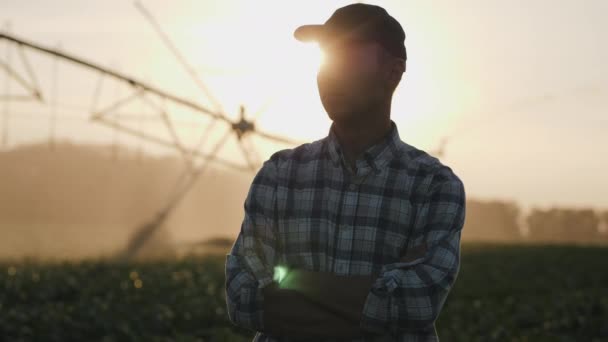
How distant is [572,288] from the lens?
2067 centimetres

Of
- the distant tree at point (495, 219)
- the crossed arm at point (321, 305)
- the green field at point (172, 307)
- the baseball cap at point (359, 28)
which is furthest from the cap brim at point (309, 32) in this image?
the distant tree at point (495, 219)

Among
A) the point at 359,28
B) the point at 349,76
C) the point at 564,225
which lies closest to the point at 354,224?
the point at 349,76

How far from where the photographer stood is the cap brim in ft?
7.45

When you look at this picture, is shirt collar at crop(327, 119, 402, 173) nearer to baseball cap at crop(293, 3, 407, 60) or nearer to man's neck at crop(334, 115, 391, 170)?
man's neck at crop(334, 115, 391, 170)

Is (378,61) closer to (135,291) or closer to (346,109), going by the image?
(346,109)

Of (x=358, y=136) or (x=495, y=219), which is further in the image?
(x=495, y=219)

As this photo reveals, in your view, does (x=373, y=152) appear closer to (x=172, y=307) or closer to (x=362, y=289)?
(x=362, y=289)

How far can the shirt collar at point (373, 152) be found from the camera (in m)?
2.35

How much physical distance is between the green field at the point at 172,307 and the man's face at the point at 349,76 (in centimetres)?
754

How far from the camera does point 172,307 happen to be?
12227 mm

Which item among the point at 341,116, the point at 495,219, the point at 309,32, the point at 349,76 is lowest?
the point at 495,219

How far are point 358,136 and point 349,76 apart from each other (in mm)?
211

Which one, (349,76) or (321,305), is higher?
(349,76)

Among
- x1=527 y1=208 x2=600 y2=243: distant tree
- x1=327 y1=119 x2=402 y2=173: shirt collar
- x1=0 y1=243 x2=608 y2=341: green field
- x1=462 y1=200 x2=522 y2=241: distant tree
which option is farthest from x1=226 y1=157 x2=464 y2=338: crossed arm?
x1=462 y1=200 x2=522 y2=241: distant tree
